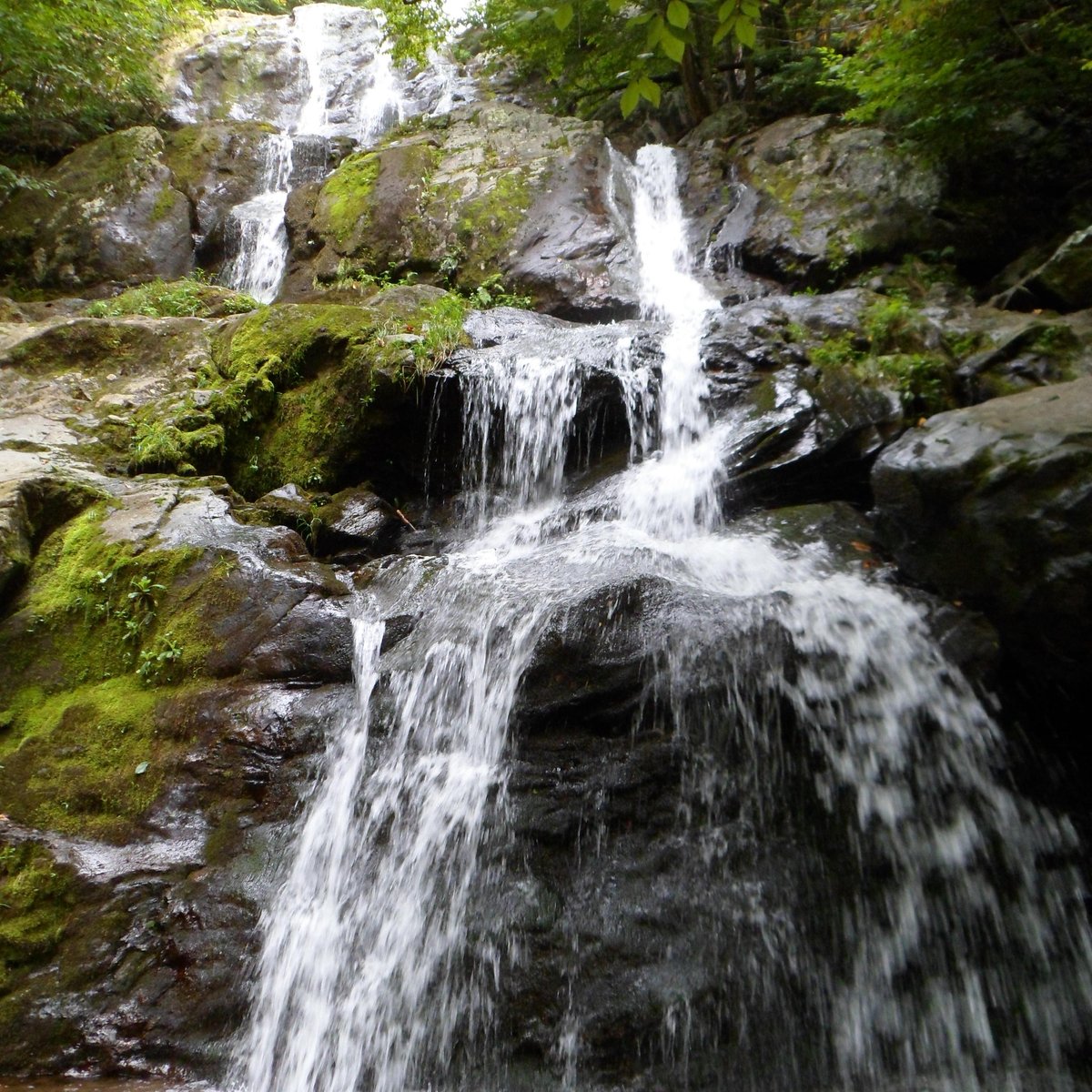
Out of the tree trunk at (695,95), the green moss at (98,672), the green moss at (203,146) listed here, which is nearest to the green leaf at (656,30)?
the green moss at (98,672)

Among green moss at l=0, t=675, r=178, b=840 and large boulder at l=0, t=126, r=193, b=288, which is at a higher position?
large boulder at l=0, t=126, r=193, b=288

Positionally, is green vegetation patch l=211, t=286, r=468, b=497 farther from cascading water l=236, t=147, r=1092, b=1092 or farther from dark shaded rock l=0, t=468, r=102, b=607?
cascading water l=236, t=147, r=1092, b=1092

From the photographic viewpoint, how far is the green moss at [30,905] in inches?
138

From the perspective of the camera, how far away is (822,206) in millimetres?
8750

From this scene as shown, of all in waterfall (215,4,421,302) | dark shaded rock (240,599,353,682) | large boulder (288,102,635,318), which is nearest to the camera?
dark shaded rock (240,599,353,682)

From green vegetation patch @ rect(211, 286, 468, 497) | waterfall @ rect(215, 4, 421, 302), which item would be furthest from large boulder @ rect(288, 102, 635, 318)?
green vegetation patch @ rect(211, 286, 468, 497)

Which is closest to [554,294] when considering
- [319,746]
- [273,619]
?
[273,619]

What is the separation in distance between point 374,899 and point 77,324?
20.0ft

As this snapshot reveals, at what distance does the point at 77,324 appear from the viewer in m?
6.94

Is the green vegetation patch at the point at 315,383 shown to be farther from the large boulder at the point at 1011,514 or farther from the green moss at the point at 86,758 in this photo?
the large boulder at the point at 1011,514

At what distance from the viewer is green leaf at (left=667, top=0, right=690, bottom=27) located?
2033mm

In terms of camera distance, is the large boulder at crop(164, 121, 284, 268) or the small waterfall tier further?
the small waterfall tier

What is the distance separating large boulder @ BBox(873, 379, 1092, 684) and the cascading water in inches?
13.1

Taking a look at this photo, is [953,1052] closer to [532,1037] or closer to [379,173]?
[532,1037]
